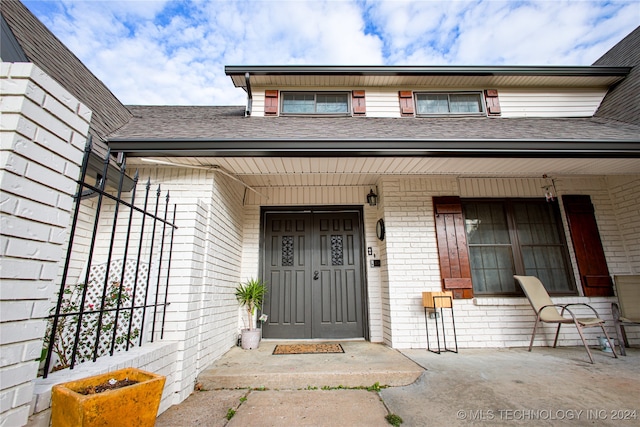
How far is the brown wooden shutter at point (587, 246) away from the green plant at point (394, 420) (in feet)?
12.2

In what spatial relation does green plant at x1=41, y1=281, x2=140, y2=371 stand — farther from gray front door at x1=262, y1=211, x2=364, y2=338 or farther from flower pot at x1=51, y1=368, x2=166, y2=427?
gray front door at x1=262, y1=211, x2=364, y2=338

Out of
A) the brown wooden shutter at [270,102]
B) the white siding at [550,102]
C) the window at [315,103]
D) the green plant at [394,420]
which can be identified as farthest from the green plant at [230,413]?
the white siding at [550,102]

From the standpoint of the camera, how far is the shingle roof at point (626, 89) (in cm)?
392

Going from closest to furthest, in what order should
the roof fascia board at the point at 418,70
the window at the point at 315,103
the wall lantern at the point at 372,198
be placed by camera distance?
the wall lantern at the point at 372,198 < the roof fascia board at the point at 418,70 < the window at the point at 315,103

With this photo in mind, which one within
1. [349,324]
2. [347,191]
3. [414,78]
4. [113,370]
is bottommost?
[349,324]

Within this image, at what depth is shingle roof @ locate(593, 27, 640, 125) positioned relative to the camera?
392 cm

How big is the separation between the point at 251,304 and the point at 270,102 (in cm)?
335

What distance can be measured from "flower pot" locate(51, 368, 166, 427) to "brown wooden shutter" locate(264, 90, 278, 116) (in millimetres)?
4073

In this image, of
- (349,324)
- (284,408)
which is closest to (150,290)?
(284,408)

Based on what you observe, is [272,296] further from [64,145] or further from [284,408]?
[64,145]

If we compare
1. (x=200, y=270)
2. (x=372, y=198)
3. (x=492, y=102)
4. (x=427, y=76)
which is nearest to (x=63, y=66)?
(x=200, y=270)

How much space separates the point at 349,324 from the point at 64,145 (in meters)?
3.84

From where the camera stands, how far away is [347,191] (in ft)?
14.4

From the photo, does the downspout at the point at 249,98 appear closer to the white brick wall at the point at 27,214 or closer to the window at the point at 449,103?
the window at the point at 449,103
